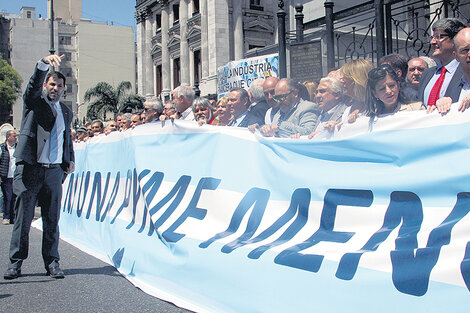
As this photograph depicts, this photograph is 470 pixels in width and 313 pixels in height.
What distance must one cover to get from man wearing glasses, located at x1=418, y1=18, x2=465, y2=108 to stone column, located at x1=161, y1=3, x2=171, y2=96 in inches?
1309

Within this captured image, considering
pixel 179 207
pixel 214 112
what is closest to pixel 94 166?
pixel 214 112

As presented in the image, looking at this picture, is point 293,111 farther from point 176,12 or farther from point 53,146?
point 176,12

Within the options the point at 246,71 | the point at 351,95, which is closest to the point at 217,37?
the point at 246,71

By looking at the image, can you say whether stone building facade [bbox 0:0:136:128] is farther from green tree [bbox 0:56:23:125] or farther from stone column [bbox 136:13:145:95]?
stone column [bbox 136:13:145:95]

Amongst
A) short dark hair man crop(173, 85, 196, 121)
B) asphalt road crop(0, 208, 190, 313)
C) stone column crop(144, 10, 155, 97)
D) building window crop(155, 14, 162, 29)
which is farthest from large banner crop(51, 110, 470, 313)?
building window crop(155, 14, 162, 29)

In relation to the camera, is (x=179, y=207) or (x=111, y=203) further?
(x=111, y=203)

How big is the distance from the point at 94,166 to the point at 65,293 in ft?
10.5

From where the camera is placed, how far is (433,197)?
119 inches

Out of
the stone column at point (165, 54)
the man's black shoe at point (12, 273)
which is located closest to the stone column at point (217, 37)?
the stone column at point (165, 54)

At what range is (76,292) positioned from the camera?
4.43 meters

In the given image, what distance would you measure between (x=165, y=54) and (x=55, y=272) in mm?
33224

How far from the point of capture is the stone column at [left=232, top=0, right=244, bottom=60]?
102 feet

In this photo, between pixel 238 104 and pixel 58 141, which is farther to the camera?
pixel 238 104

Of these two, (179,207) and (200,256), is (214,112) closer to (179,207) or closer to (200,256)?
(179,207)
